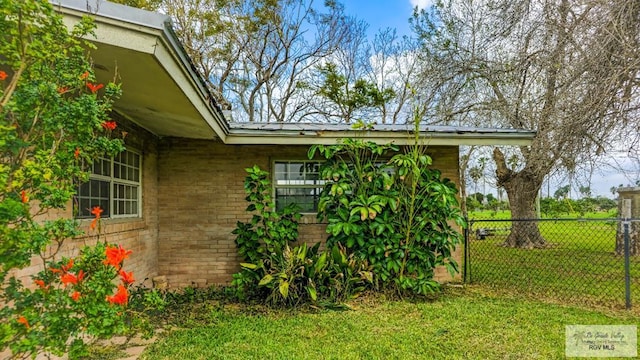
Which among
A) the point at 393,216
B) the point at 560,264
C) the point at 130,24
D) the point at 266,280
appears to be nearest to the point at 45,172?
the point at 130,24

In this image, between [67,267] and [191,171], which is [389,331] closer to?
[67,267]

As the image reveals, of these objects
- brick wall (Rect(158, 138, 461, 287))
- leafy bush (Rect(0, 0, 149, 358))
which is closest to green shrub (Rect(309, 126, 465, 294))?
brick wall (Rect(158, 138, 461, 287))

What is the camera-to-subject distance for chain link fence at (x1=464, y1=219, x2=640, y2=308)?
5879 millimetres

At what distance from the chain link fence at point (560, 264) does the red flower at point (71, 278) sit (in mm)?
5527

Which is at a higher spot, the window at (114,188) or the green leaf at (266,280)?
the window at (114,188)

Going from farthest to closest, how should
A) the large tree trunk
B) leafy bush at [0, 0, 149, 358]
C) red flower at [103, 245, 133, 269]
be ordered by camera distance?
1. the large tree trunk
2. red flower at [103, 245, 133, 269]
3. leafy bush at [0, 0, 149, 358]

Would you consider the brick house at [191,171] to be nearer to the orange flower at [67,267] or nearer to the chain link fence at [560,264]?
the orange flower at [67,267]

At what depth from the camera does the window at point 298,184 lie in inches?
265

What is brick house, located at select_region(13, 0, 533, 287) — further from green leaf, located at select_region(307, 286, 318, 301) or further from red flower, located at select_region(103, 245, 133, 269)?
red flower, located at select_region(103, 245, 133, 269)

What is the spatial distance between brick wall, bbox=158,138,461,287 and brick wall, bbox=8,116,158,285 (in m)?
0.19

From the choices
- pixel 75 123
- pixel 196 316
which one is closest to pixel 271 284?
pixel 196 316

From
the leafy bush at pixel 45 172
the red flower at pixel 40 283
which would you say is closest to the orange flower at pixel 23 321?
the leafy bush at pixel 45 172

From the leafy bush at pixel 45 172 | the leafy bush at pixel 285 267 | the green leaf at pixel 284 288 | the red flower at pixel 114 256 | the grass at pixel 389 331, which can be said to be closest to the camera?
the leafy bush at pixel 45 172

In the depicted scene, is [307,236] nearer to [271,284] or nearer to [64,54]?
[271,284]
